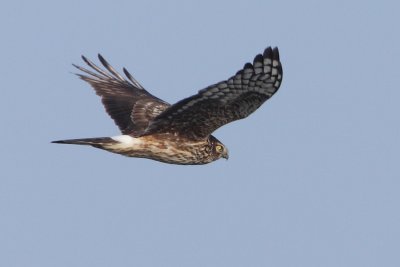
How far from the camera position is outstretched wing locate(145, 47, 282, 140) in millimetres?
11430

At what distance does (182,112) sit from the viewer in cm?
1244

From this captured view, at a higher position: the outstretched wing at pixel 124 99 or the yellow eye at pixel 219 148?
the outstretched wing at pixel 124 99

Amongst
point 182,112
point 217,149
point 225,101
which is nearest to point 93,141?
point 182,112

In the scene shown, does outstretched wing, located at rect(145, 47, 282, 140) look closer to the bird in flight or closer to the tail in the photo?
the bird in flight

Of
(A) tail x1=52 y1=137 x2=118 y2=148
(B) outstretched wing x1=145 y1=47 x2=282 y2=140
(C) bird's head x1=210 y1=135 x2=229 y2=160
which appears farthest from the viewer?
(C) bird's head x1=210 y1=135 x2=229 y2=160

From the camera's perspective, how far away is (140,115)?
14.5 metres

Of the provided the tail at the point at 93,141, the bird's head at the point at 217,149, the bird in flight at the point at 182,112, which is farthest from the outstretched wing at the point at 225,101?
the tail at the point at 93,141

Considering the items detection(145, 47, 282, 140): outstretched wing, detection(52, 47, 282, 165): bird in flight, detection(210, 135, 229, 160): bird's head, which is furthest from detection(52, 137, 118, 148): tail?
detection(210, 135, 229, 160): bird's head

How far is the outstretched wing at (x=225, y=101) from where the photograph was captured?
1143 centimetres

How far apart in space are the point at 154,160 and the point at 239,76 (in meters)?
2.57

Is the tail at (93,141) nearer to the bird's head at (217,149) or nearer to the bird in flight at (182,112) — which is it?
the bird in flight at (182,112)

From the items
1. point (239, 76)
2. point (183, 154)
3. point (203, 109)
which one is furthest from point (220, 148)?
point (239, 76)

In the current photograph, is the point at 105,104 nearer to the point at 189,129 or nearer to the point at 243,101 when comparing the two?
the point at 189,129

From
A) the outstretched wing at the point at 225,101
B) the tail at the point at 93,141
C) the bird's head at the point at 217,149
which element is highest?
the outstretched wing at the point at 225,101
